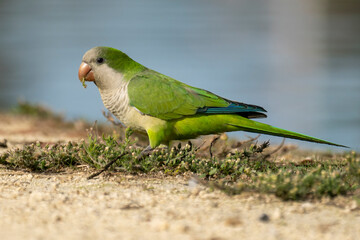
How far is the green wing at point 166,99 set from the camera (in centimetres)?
468

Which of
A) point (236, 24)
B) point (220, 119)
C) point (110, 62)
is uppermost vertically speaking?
point (236, 24)

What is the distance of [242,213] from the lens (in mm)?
3240

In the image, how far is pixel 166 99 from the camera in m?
4.72

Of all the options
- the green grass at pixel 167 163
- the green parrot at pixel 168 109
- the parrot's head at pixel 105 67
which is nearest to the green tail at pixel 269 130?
the green parrot at pixel 168 109

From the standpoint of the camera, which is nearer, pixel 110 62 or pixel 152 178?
pixel 152 178

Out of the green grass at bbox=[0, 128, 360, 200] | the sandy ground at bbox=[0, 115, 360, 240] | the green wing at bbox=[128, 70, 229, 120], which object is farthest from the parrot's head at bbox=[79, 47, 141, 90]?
the sandy ground at bbox=[0, 115, 360, 240]

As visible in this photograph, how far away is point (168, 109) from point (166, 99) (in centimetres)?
10

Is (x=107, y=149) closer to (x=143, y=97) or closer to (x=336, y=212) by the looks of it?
(x=143, y=97)

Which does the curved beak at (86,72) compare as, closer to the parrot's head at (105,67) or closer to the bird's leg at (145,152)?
the parrot's head at (105,67)

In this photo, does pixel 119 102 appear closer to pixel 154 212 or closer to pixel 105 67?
pixel 105 67

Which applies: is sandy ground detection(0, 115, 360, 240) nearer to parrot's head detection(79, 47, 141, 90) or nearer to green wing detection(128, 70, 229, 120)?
green wing detection(128, 70, 229, 120)

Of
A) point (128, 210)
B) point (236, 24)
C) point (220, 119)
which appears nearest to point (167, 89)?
point (220, 119)

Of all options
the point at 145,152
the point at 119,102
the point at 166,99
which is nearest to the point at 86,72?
the point at 119,102

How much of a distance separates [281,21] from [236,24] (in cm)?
363
